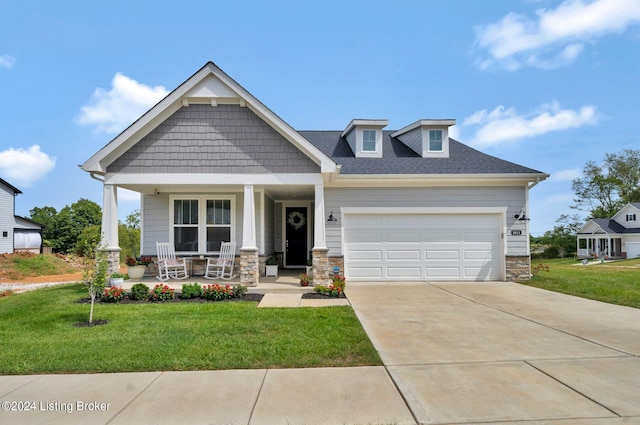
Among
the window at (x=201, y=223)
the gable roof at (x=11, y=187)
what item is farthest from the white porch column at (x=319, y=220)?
the gable roof at (x=11, y=187)

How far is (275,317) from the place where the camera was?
7094 millimetres

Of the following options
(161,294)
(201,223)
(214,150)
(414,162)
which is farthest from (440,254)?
(161,294)

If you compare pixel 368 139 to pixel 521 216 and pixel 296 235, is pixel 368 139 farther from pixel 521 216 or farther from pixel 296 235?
pixel 521 216

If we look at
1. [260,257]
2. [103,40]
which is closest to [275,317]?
[260,257]

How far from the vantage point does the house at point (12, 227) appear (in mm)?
28469

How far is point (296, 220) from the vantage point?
1598 cm

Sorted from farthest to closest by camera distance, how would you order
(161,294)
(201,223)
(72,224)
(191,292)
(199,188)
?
(72,224)
(201,223)
(199,188)
(191,292)
(161,294)

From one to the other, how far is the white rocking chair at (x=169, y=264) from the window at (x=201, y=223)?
44cm

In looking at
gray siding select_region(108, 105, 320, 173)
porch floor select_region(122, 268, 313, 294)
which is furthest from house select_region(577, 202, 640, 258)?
gray siding select_region(108, 105, 320, 173)

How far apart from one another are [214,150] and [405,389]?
8574 mm

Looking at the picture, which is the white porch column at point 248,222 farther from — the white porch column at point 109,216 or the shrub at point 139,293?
the white porch column at point 109,216

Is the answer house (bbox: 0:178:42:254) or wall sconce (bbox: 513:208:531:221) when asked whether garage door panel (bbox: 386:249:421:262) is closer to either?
wall sconce (bbox: 513:208:531:221)

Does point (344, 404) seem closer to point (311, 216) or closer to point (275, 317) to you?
point (275, 317)

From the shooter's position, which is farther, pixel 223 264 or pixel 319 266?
pixel 223 264
